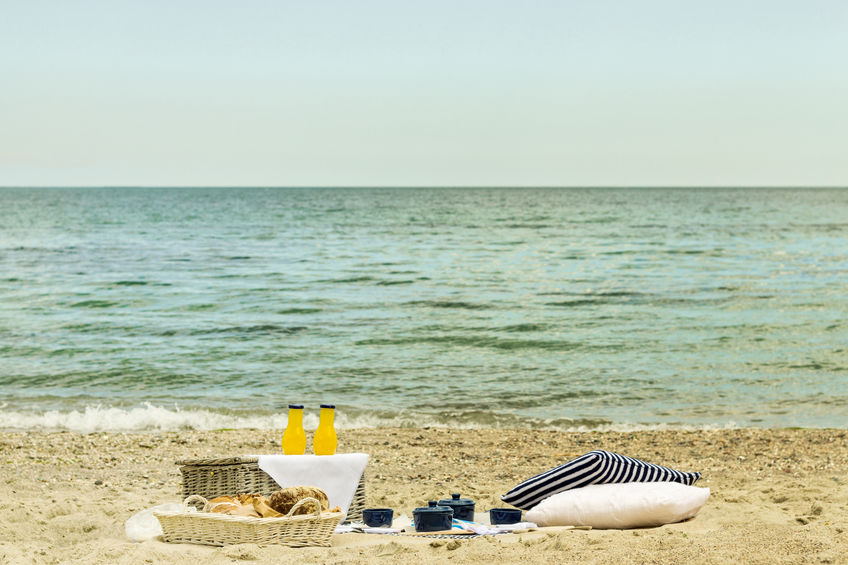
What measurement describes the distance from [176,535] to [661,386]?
29.7 feet

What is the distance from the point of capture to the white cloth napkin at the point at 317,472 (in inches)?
246

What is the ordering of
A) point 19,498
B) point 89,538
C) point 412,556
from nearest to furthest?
point 412,556 < point 89,538 < point 19,498

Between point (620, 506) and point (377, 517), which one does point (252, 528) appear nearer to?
point (377, 517)

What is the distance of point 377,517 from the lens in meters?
6.22

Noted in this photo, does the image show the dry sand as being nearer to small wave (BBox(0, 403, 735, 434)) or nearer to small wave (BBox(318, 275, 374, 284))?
small wave (BBox(0, 403, 735, 434))

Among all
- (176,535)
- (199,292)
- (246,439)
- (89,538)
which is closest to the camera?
(176,535)

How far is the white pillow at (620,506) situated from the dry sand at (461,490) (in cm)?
14

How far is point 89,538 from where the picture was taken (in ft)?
20.2

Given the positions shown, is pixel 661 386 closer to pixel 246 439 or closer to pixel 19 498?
pixel 246 439

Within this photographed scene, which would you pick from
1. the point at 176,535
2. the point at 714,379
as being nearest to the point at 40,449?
the point at 176,535

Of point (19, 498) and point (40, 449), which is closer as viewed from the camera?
point (19, 498)

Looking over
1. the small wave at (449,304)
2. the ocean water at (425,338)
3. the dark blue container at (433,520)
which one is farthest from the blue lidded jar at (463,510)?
the small wave at (449,304)

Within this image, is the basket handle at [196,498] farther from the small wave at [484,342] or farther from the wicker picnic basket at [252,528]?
the small wave at [484,342]

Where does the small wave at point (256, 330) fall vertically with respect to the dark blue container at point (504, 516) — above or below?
below
